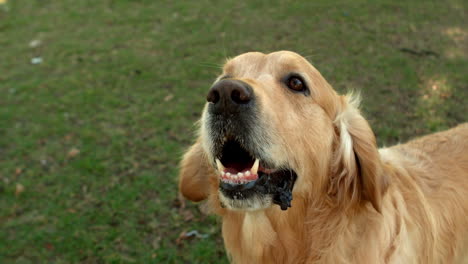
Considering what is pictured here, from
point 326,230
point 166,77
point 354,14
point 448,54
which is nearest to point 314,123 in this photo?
point 326,230

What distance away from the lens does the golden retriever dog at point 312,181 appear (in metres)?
2.03

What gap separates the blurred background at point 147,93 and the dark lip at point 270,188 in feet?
5.58

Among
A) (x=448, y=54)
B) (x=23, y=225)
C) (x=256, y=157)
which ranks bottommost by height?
(x=23, y=225)

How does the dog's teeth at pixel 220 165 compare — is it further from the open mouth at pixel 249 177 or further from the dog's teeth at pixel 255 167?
the dog's teeth at pixel 255 167

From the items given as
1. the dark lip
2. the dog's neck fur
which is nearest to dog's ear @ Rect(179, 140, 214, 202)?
the dog's neck fur

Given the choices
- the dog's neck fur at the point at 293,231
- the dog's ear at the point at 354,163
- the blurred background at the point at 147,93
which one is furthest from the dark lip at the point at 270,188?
the blurred background at the point at 147,93

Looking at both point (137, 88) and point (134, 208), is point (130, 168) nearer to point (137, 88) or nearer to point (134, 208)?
point (134, 208)

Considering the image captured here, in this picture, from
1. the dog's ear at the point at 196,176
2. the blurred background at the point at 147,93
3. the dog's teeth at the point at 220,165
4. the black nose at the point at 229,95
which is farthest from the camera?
the blurred background at the point at 147,93

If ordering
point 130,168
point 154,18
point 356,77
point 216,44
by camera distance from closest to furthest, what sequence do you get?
point 130,168 → point 356,77 → point 216,44 → point 154,18

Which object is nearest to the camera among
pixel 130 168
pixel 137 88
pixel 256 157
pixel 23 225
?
pixel 256 157

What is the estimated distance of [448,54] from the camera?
5.80m

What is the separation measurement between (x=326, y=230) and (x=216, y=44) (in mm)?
5024

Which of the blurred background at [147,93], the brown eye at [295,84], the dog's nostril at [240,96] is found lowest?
the blurred background at [147,93]

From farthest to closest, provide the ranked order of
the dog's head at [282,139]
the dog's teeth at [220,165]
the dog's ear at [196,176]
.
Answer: the dog's ear at [196,176], the dog's teeth at [220,165], the dog's head at [282,139]
